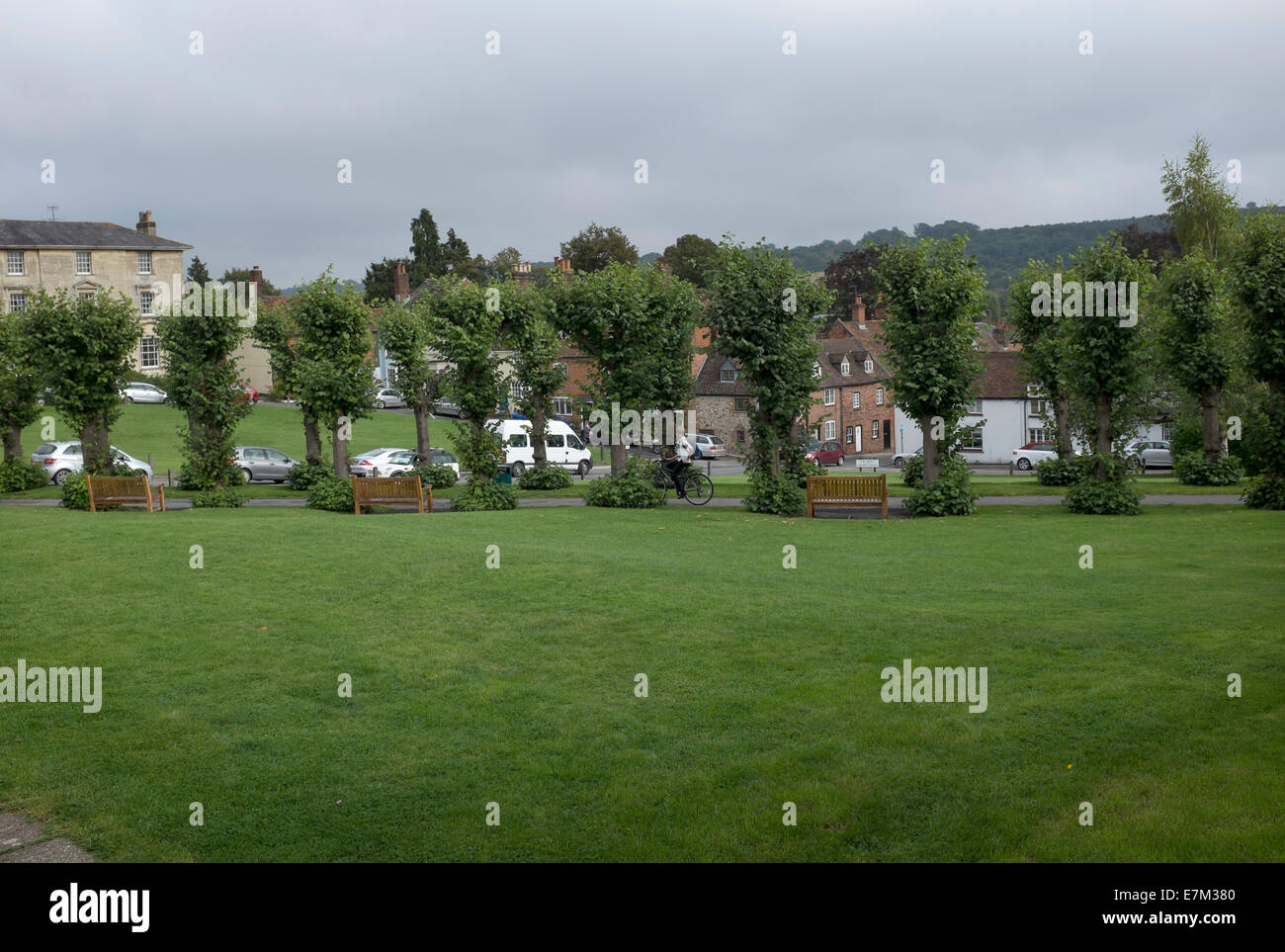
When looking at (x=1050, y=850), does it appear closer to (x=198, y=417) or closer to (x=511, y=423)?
(x=198, y=417)

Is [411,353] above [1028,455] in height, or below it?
above

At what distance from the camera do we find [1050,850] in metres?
6.17

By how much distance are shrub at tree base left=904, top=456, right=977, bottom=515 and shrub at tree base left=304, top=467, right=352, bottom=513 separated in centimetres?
1555

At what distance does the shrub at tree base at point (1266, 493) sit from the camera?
25.0 metres

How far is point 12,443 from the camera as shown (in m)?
36.5

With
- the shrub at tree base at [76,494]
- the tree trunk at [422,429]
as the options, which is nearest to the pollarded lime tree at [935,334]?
the tree trunk at [422,429]

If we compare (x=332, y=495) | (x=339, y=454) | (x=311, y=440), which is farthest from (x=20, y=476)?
(x=332, y=495)

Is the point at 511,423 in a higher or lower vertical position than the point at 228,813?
higher

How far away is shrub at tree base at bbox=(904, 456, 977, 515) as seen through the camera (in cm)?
2545

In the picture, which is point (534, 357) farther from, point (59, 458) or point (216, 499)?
point (59, 458)

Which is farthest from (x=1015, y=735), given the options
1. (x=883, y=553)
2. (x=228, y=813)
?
(x=883, y=553)

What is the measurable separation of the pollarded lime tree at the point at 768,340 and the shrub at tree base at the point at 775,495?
0.03m

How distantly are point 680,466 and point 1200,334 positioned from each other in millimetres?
20348

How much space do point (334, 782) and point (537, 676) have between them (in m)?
2.79
